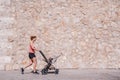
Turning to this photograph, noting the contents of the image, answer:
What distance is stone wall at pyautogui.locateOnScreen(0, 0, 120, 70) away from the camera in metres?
15.7

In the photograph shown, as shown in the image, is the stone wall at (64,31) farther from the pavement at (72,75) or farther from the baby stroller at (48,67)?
the baby stroller at (48,67)

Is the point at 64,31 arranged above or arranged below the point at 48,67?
above

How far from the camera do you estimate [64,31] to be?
16000mm

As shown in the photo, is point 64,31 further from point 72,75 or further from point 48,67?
point 72,75

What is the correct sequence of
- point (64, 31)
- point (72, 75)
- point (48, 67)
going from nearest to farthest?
point (72, 75), point (48, 67), point (64, 31)

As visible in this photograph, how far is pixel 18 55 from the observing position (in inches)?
615

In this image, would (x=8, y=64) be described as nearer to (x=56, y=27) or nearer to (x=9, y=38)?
(x=9, y=38)

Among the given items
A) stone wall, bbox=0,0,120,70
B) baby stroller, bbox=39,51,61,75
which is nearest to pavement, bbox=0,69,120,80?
baby stroller, bbox=39,51,61,75

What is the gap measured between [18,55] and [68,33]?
7.70 feet

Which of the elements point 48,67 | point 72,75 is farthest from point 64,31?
point 72,75

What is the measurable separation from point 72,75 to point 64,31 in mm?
2772

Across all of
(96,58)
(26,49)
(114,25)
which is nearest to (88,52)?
(96,58)

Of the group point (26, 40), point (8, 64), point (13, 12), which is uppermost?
point (13, 12)

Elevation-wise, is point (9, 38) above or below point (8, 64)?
above
